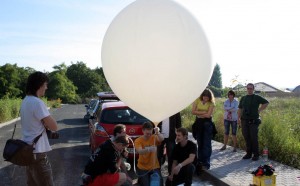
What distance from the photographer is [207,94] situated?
717cm

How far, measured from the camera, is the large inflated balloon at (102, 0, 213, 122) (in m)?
3.62

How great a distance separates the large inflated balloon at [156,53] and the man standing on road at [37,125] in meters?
0.80

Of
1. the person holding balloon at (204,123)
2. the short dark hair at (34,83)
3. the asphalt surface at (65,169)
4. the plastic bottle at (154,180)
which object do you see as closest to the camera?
the short dark hair at (34,83)

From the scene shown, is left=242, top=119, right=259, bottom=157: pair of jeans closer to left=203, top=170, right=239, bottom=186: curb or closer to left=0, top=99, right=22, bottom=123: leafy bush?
left=203, top=170, right=239, bottom=186: curb

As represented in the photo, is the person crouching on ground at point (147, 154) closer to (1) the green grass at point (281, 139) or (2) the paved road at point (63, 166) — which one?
(2) the paved road at point (63, 166)

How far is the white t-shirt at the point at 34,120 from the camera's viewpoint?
3830 millimetres

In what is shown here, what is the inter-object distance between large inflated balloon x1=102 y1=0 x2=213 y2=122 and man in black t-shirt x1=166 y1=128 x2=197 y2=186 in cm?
164

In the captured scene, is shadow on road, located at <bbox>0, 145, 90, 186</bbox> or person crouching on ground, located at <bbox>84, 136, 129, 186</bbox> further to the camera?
shadow on road, located at <bbox>0, 145, 90, 186</bbox>

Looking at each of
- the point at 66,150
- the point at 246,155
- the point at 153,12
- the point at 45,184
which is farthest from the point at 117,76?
the point at 66,150

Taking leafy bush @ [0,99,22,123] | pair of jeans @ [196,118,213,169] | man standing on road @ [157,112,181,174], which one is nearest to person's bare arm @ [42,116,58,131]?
man standing on road @ [157,112,181,174]

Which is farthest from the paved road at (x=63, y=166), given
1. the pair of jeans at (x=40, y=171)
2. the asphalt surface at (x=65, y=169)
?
the pair of jeans at (x=40, y=171)

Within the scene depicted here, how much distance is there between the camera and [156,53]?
3.62 metres

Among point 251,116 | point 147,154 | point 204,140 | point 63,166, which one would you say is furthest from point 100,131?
point 251,116

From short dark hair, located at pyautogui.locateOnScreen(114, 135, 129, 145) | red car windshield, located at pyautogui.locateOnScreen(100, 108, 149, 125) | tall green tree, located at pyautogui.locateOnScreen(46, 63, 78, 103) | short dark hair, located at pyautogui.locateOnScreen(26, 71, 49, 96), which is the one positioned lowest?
tall green tree, located at pyautogui.locateOnScreen(46, 63, 78, 103)
